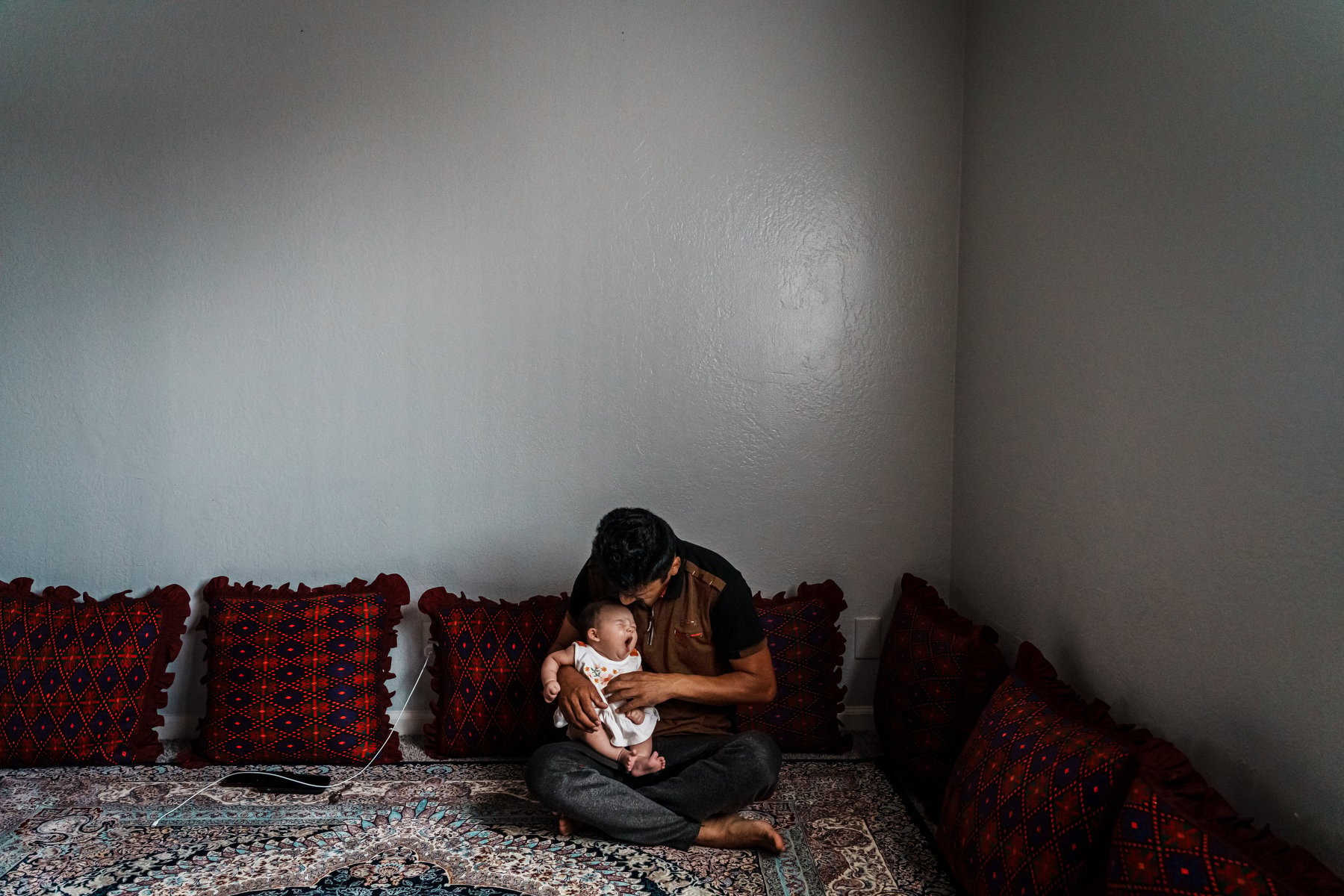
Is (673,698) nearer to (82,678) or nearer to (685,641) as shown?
(685,641)

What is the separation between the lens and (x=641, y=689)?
2490 millimetres

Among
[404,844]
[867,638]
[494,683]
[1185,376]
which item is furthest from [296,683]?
[1185,376]

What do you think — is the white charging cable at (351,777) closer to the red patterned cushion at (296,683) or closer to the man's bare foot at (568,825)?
the red patterned cushion at (296,683)

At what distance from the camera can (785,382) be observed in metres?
3.15

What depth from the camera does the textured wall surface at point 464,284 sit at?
122 inches

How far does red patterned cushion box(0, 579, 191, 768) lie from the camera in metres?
2.90

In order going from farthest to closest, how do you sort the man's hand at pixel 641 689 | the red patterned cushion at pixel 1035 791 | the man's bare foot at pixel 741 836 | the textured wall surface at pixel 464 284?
the textured wall surface at pixel 464 284, the man's hand at pixel 641 689, the man's bare foot at pixel 741 836, the red patterned cushion at pixel 1035 791

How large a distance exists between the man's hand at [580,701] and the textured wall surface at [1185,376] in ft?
4.09

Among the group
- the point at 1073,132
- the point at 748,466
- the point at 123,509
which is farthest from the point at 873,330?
the point at 123,509

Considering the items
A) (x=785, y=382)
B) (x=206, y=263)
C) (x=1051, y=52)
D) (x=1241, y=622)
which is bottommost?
(x=1241, y=622)

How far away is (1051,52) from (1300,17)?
0.99 m

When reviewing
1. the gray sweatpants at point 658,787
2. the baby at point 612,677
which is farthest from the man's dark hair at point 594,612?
the gray sweatpants at point 658,787

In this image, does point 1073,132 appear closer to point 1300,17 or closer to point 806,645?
point 1300,17

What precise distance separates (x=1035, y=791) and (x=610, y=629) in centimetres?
113
